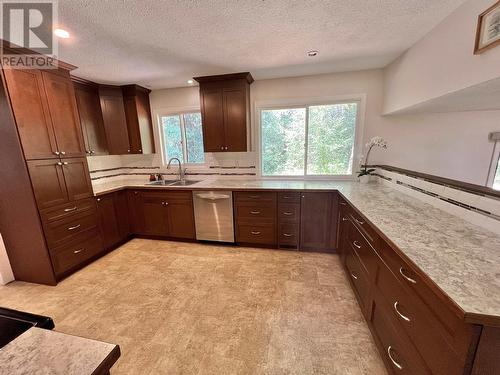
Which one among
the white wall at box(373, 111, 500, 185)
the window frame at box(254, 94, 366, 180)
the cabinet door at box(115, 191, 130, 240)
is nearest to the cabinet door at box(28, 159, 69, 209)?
the cabinet door at box(115, 191, 130, 240)

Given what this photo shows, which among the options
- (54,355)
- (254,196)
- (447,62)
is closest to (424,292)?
(54,355)

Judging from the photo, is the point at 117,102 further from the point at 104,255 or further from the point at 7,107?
the point at 104,255

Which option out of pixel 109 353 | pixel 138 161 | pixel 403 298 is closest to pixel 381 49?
pixel 403 298

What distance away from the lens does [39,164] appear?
2.07 meters

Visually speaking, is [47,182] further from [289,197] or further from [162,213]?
[289,197]

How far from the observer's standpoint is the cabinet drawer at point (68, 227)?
2197 mm

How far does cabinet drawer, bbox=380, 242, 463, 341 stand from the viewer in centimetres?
79

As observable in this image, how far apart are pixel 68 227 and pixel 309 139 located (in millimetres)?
3388

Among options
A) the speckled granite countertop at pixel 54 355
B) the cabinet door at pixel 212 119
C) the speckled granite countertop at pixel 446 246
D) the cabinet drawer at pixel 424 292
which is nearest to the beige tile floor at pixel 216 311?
the cabinet drawer at pixel 424 292

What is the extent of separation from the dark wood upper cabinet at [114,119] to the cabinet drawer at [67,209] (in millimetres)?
1023

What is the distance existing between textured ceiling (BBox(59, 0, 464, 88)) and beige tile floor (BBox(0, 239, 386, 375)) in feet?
8.09

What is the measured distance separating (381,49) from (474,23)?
0.91 metres

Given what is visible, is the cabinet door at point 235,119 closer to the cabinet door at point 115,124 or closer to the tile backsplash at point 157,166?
the tile backsplash at point 157,166

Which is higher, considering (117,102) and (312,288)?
(117,102)
